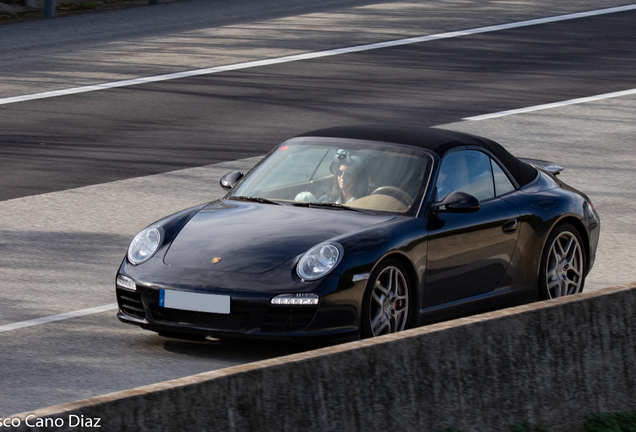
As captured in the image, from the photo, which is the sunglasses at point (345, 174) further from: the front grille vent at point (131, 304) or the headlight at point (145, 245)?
the front grille vent at point (131, 304)

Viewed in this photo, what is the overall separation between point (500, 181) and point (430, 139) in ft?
1.91

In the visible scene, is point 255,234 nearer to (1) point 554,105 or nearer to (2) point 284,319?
(2) point 284,319

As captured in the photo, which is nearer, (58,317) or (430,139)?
(58,317)

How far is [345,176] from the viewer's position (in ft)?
26.0

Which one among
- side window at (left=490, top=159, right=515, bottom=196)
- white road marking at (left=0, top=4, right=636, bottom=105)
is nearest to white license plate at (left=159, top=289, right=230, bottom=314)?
side window at (left=490, top=159, right=515, bottom=196)

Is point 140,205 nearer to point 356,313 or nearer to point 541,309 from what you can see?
point 356,313

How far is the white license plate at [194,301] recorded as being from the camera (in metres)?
6.84

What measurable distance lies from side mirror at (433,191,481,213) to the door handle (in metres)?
0.40

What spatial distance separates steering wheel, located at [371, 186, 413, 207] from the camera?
7.69 m

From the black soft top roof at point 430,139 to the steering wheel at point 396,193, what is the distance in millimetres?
446

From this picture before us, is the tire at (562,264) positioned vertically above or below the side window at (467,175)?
below

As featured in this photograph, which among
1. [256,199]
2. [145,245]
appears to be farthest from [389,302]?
[145,245]

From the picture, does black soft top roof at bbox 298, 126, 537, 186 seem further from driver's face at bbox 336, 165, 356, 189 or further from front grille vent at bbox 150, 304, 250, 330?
front grille vent at bbox 150, 304, 250, 330

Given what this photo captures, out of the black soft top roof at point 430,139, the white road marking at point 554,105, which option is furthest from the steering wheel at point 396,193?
the white road marking at point 554,105
